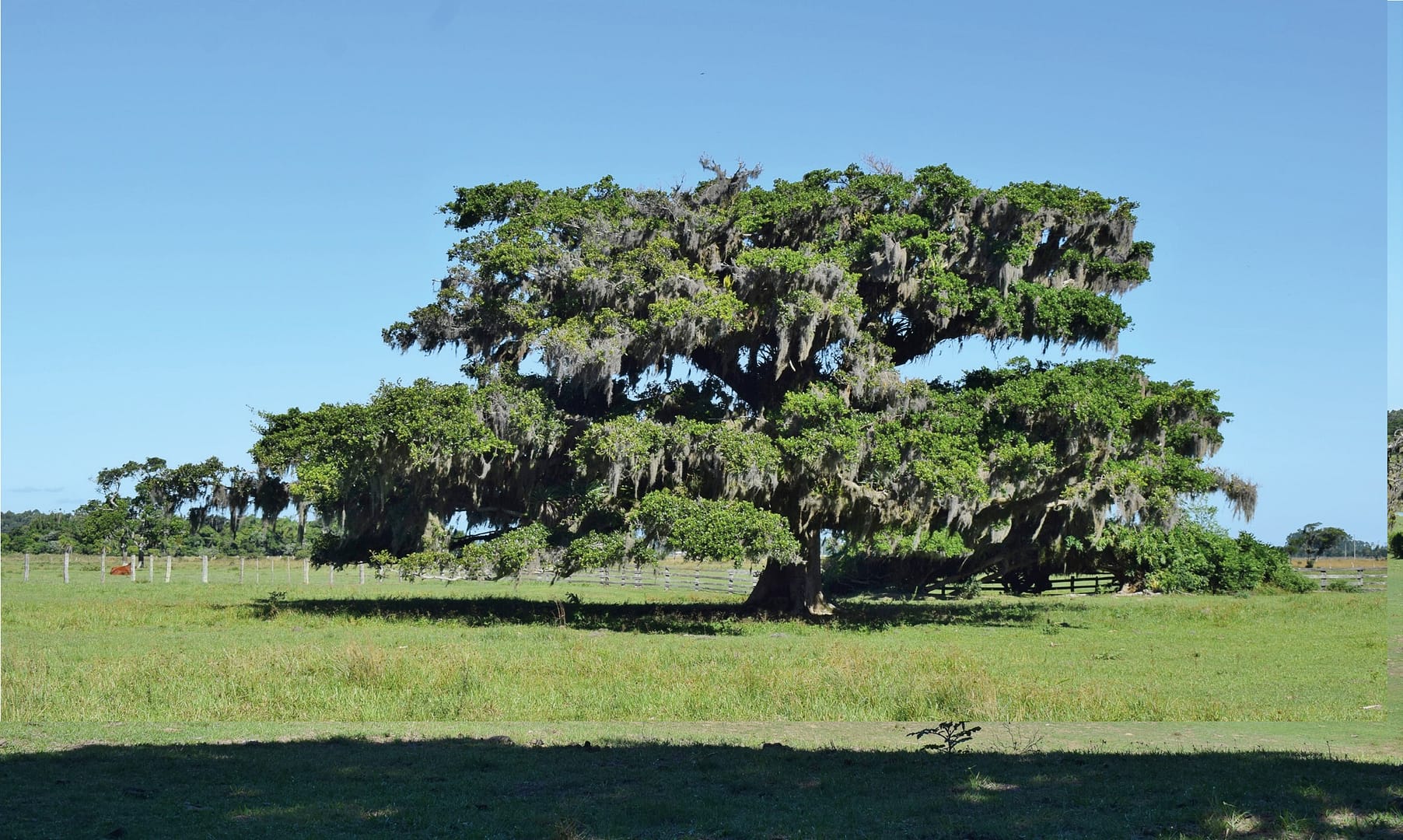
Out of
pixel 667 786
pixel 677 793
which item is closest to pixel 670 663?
pixel 667 786

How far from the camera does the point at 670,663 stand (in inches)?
651

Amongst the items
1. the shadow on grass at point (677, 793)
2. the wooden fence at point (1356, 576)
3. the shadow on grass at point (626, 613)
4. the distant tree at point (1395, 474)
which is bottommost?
the shadow on grass at point (677, 793)

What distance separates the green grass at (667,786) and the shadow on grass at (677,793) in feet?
0.08

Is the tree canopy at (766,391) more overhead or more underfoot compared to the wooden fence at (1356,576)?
more overhead

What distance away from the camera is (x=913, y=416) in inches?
966

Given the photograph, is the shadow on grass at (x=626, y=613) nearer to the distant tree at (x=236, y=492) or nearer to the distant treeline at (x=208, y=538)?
the distant tree at (x=236, y=492)

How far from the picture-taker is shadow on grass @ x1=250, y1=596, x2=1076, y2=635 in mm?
24562

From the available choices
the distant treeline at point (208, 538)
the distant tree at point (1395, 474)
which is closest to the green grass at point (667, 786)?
the distant tree at point (1395, 474)

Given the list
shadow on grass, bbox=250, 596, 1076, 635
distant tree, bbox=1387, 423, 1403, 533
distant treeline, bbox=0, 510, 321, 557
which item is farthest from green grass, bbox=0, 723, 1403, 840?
distant treeline, bbox=0, 510, 321, 557

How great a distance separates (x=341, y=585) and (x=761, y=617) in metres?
22.2

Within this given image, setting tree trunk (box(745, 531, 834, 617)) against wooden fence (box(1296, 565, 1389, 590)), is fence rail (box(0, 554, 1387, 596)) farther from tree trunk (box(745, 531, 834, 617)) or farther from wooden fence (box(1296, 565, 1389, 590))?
tree trunk (box(745, 531, 834, 617))

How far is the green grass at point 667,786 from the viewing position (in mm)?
7422

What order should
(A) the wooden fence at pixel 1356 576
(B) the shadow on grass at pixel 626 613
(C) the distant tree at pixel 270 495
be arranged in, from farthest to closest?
(A) the wooden fence at pixel 1356 576, (C) the distant tree at pixel 270 495, (B) the shadow on grass at pixel 626 613

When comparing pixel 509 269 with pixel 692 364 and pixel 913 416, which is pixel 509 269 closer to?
pixel 692 364
